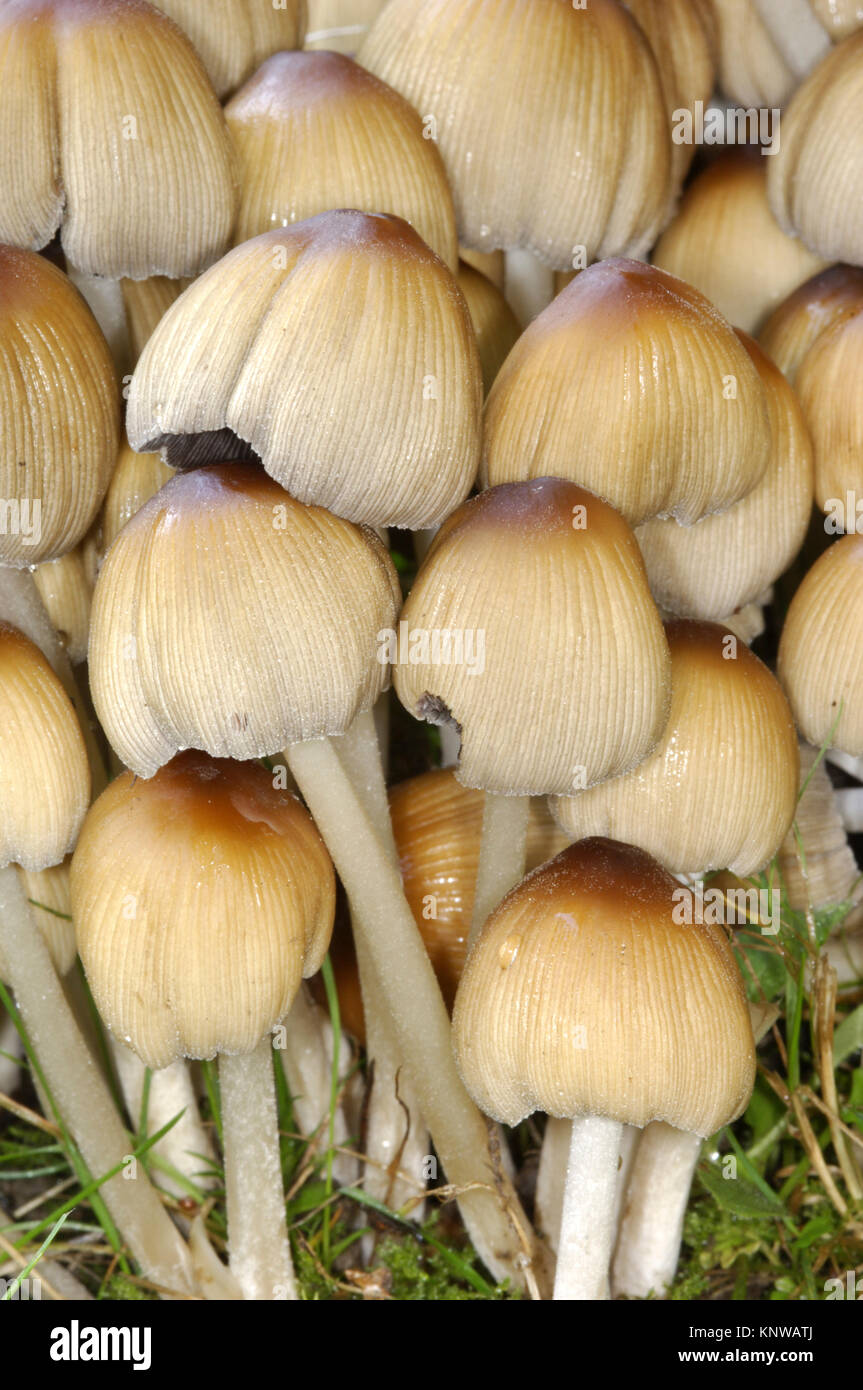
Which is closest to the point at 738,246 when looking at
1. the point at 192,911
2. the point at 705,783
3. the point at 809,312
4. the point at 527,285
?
the point at 809,312

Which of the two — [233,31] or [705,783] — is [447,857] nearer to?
[705,783]

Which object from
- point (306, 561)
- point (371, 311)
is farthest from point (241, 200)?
point (306, 561)

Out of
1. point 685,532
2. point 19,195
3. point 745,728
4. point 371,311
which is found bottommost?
point 745,728

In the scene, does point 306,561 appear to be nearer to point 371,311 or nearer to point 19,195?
point 371,311

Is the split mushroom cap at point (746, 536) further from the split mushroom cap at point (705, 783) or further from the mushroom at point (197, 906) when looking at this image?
the mushroom at point (197, 906)

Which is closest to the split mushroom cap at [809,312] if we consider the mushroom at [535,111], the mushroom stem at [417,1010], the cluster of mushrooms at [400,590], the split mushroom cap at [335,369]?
the cluster of mushrooms at [400,590]

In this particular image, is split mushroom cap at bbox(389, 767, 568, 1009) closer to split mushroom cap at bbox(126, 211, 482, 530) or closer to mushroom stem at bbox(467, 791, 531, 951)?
mushroom stem at bbox(467, 791, 531, 951)
